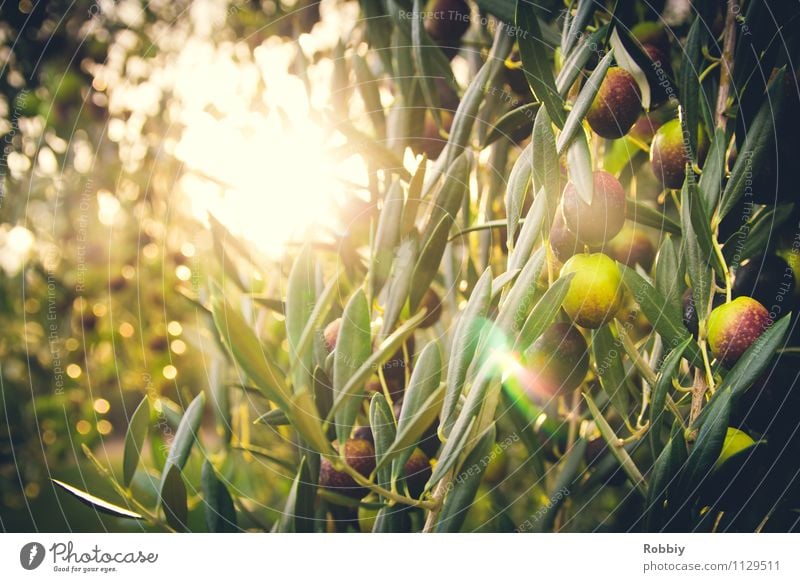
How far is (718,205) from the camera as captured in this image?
39 cm

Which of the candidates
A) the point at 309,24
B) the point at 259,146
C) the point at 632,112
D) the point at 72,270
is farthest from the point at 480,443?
the point at 72,270

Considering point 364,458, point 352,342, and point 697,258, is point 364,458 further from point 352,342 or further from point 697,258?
point 697,258

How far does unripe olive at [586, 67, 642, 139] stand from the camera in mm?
355

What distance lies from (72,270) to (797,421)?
99 centimetres

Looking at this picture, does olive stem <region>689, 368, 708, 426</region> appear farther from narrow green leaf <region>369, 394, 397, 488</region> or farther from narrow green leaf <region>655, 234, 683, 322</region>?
narrow green leaf <region>369, 394, 397, 488</region>

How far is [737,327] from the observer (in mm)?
349

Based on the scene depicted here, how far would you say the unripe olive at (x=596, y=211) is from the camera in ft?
1.09

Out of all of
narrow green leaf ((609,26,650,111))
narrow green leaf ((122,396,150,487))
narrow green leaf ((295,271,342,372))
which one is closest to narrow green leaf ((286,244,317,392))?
narrow green leaf ((295,271,342,372))

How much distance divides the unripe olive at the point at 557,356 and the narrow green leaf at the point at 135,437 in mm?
263

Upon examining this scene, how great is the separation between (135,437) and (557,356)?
0.29 m

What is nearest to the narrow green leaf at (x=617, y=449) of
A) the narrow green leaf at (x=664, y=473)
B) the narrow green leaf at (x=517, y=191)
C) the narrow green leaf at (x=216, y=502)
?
the narrow green leaf at (x=664, y=473)

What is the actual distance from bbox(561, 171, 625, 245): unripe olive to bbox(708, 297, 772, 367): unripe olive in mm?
85
